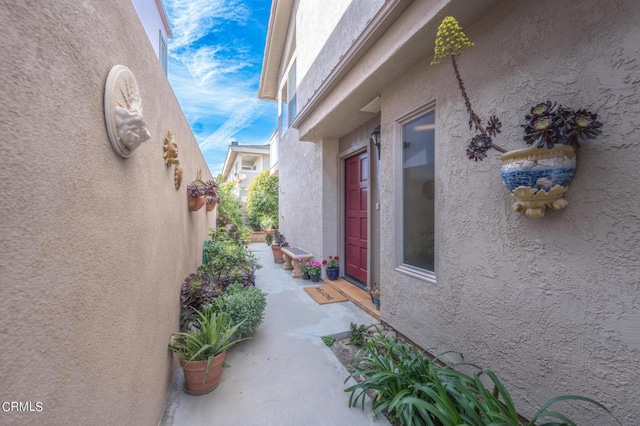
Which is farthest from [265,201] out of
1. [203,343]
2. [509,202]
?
[509,202]

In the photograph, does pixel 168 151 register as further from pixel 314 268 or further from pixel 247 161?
pixel 247 161

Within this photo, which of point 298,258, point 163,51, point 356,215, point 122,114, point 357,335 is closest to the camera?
point 122,114

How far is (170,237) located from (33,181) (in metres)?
1.89

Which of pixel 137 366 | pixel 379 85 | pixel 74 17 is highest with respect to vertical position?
pixel 379 85

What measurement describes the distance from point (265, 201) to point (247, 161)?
399 inches

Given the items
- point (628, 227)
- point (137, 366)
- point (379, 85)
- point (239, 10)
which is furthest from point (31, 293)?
point (239, 10)

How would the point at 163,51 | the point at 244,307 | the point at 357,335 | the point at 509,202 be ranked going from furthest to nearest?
the point at 163,51 < the point at 357,335 < the point at 244,307 < the point at 509,202

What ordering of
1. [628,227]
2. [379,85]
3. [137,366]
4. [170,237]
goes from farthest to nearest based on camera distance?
[379,85] < [170,237] < [137,366] < [628,227]

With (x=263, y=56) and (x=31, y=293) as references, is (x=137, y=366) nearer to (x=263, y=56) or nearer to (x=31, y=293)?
(x=31, y=293)

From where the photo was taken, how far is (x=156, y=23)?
442 cm

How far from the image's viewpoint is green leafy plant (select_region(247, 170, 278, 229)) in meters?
12.7

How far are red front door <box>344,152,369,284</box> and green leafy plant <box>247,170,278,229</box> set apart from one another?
726 cm

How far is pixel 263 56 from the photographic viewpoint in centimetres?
1062

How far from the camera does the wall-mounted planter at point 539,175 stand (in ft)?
5.25
